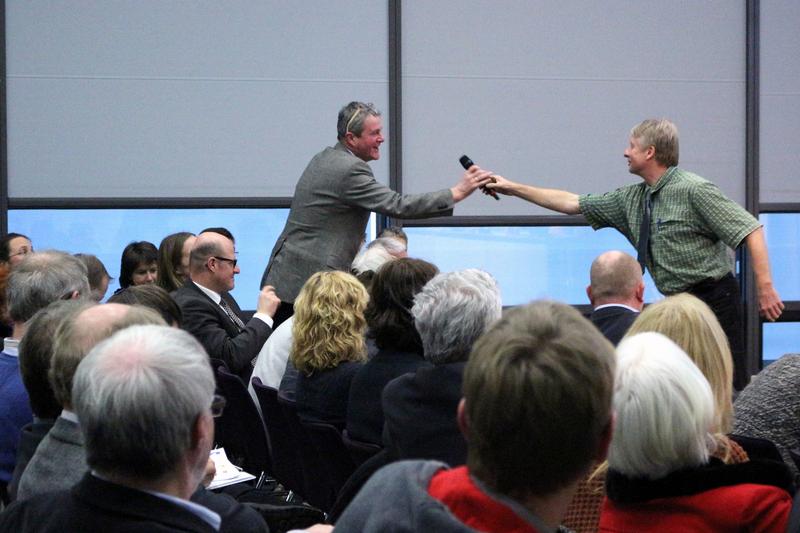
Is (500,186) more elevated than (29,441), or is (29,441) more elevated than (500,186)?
(500,186)

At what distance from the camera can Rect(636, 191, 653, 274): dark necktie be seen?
4641mm

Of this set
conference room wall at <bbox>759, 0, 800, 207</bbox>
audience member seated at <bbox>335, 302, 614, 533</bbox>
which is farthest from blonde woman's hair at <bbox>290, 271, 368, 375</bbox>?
conference room wall at <bbox>759, 0, 800, 207</bbox>

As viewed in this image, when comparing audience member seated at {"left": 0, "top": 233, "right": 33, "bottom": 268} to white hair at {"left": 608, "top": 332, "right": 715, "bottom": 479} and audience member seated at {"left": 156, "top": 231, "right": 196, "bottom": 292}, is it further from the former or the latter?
white hair at {"left": 608, "top": 332, "right": 715, "bottom": 479}

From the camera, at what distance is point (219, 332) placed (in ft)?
14.9

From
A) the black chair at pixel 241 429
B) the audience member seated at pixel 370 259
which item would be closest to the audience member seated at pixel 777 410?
the black chair at pixel 241 429

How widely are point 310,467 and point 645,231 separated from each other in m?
2.00

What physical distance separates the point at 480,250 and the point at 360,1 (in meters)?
1.95

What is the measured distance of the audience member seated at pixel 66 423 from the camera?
2.01m

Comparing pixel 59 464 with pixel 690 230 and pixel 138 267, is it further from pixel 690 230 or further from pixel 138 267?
pixel 138 267

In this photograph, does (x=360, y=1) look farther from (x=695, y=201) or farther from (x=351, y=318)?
(x=351, y=318)

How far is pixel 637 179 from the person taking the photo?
7523mm

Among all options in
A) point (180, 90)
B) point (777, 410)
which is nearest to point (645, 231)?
point (777, 410)

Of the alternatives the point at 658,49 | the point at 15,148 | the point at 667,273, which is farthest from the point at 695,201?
the point at 15,148

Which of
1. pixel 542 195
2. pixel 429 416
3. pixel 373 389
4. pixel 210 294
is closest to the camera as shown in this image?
pixel 429 416
